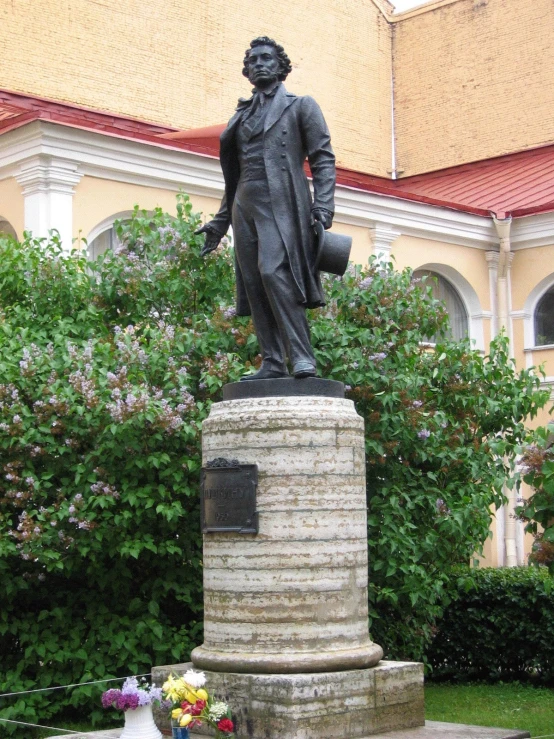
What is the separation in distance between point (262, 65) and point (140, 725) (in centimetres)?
A: 388

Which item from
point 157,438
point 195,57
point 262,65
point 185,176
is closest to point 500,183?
point 195,57

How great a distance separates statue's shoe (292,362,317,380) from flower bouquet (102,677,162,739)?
6.37 ft

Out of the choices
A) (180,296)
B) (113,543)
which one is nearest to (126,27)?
(180,296)

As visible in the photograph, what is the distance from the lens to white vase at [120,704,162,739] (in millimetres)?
7438

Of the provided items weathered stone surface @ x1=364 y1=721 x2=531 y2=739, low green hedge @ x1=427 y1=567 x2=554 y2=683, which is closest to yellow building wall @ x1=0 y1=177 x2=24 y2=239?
low green hedge @ x1=427 y1=567 x2=554 y2=683

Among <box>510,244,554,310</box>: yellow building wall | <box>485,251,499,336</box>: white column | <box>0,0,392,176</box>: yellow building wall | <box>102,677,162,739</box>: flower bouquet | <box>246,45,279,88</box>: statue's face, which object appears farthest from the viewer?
<box>0,0,392,176</box>: yellow building wall

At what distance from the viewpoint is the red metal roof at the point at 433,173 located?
18.8 metres

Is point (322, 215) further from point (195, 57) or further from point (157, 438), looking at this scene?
point (195, 57)

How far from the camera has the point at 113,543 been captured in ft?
33.7

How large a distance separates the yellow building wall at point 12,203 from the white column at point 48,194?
0.48 ft

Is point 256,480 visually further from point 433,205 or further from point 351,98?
point 351,98

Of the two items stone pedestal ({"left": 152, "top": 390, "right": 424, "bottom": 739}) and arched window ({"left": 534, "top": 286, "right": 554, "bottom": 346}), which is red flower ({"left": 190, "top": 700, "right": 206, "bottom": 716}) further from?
arched window ({"left": 534, "top": 286, "right": 554, "bottom": 346})

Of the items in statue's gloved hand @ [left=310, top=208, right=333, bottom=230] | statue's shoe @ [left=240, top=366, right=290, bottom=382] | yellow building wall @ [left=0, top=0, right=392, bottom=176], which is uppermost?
yellow building wall @ [left=0, top=0, right=392, bottom=176]

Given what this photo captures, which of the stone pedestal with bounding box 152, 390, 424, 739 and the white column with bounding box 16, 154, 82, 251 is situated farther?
the white column with bounding box 16, 154, 82, 251
